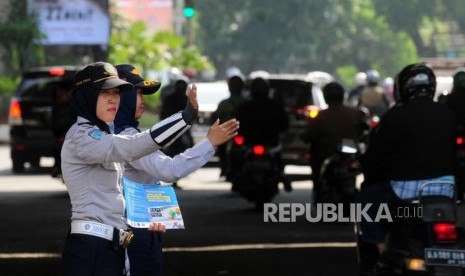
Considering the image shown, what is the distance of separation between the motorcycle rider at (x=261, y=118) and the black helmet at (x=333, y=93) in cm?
99

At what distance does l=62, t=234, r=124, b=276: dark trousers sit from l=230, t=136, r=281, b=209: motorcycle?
11.4m

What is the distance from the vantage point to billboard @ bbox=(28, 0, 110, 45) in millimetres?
48750

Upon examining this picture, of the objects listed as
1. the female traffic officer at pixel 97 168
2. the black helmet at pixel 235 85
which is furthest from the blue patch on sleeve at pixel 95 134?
the black helmet at pixel 235 85

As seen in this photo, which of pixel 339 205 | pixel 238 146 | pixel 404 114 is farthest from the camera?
pixel 238 146

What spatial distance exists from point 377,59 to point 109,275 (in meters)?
105

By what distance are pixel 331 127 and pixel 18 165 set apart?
33.6ft

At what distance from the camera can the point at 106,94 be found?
695 centimetres

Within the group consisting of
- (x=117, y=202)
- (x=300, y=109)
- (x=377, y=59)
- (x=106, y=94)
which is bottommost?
(x=377, y=59)

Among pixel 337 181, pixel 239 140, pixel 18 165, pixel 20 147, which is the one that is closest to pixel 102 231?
pixel 337 181

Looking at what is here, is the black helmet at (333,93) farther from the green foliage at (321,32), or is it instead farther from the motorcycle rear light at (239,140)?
the green foliage at (321,32)

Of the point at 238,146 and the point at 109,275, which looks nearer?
the point at 109,275

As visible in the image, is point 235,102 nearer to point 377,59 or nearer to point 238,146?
point 238,146

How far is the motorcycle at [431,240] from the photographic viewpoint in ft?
28.5

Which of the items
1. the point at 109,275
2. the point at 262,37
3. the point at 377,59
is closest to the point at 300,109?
the point at 109,275
